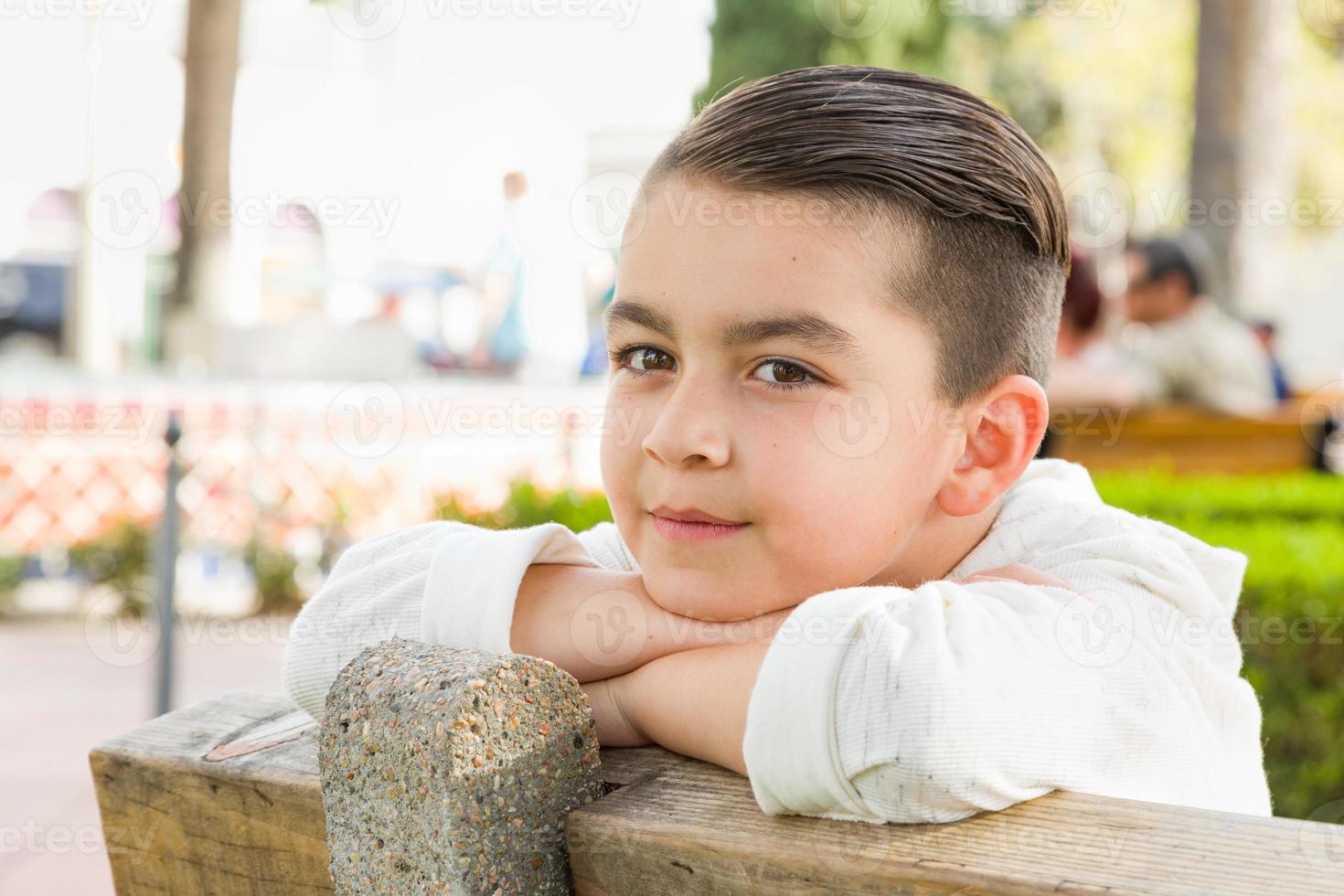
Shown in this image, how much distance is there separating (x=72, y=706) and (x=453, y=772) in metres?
5.68

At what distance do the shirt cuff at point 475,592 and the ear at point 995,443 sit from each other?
44cm

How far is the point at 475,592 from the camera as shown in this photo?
47.8 inches

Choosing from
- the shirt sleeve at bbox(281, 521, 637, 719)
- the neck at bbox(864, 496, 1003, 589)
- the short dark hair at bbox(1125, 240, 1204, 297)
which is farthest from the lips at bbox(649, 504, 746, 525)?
the short dark hair at bbox(1125, 240, 1204, 297)

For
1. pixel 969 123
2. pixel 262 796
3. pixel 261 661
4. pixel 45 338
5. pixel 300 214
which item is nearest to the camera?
pixel 262 796

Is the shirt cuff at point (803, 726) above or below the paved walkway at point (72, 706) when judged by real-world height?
above

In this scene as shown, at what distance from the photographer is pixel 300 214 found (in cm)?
1357

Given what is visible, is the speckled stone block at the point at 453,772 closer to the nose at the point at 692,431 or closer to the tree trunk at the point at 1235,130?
the nose at the point at 692,431

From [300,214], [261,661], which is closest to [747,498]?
[261,661]

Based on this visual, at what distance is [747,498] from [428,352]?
15.1m

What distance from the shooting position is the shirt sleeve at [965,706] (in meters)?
0.87

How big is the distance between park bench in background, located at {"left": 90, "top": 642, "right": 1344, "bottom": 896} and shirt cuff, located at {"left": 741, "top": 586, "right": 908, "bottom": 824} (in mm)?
17

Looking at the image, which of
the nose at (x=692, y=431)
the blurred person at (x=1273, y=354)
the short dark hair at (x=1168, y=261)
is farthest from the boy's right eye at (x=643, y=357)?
the blurred person at (x=1273, y=354)

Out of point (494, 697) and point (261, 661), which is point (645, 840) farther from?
point (261, 661)

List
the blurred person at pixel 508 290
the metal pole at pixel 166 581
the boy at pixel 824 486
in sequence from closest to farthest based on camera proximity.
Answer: the boy at pixel 824 486, the metal pole at pixel 166 581, the blurred person at pixel 508 290
